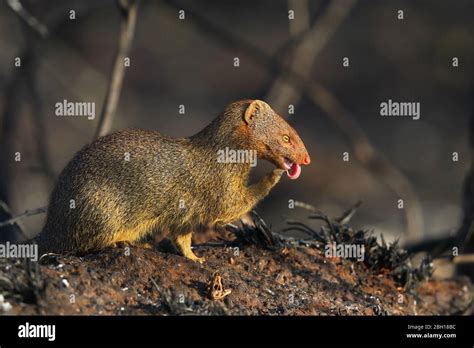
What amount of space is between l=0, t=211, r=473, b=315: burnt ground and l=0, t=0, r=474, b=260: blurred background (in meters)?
5.07

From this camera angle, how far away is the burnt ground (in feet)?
20.5

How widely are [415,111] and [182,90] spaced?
551 cm

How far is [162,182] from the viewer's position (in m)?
7.07

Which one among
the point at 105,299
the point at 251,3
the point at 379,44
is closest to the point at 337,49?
the point at 379,44

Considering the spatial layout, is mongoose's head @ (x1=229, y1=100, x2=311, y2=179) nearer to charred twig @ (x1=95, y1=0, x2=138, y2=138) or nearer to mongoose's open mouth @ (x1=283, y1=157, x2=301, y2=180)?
mongoose's open mouth @ (x1=283, y1=157, x2=301, y2=180)

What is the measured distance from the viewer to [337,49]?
24.9 metres

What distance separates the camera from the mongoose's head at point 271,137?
23.7 ft

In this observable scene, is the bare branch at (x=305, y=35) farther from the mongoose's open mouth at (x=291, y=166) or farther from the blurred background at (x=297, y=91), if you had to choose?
the mongoose's open mouth at (x=291, y=166)

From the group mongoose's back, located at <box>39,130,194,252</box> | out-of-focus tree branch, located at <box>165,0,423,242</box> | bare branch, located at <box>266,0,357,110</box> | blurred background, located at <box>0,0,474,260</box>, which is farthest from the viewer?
blurred background, located at <box>0,0,474,260</box>

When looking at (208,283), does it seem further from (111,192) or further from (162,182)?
(111,192)

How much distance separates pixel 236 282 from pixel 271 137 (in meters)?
1.14

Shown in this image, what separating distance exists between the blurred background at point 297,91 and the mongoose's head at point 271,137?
4.94m

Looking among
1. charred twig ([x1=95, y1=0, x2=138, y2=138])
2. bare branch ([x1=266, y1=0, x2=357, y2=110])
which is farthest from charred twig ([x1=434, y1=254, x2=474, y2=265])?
bare branch ([x1=266, y1=0, x2=357, y2=110])

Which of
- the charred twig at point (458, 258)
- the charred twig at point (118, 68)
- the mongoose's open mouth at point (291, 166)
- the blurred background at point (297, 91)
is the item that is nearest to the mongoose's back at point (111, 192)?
the mongoose's open mouth at point (291, 166)
